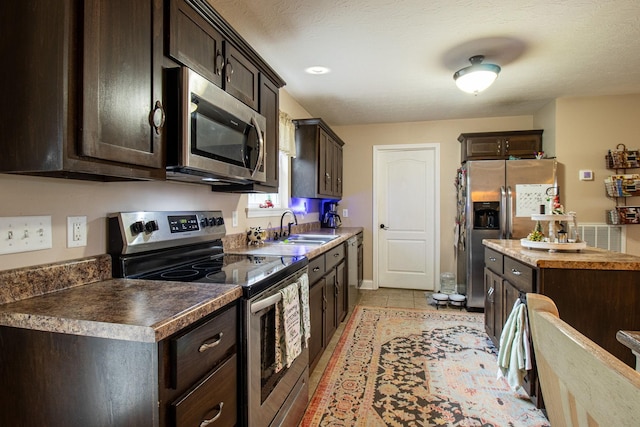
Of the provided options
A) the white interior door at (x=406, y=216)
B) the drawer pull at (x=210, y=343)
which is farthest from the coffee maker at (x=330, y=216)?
the drawer pull at (x=210, y=343)

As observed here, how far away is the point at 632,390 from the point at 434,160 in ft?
15.5

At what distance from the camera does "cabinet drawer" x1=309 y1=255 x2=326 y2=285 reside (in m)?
2.24

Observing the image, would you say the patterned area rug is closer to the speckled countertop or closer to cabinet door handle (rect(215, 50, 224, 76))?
the speckled countertop

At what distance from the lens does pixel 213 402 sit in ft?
3.62

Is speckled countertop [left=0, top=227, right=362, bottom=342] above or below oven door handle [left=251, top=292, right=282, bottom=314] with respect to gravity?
above

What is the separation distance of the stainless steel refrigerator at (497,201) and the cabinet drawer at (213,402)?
11.2ft

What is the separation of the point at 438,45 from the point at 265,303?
2.30 meters

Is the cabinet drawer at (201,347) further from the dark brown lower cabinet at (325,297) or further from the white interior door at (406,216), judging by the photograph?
the white interior door at (406,216)

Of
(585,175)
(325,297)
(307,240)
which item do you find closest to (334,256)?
(307,240)

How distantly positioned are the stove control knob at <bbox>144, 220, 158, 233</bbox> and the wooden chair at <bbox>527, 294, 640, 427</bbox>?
1496 millimetres

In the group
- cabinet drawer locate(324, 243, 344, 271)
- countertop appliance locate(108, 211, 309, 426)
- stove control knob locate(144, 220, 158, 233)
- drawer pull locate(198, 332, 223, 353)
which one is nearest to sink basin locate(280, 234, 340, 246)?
cabinet drawer locate(324, 243, 344, 271)

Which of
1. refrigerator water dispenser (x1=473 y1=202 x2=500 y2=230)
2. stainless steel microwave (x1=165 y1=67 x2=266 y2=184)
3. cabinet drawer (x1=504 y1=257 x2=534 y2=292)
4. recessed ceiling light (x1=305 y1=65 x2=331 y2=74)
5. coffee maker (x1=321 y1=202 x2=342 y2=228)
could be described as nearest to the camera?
stainless steel microwave (x1=165 y1=67 x2=266 y2=184)

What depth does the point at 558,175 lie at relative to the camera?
3.90m

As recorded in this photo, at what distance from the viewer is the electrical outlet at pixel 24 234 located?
1085 millimetres
